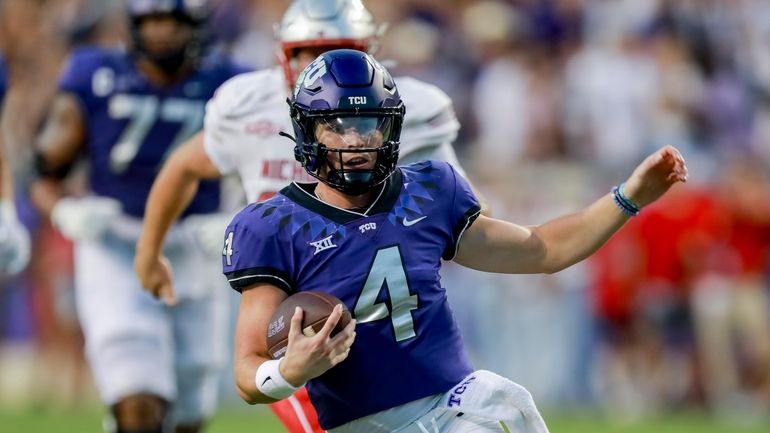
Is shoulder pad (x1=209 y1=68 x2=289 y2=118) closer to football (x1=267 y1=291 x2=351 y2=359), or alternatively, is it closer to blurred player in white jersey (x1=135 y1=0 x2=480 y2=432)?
blurred player in white jersey (x1=135 y1=0 x2=480 y2=432)

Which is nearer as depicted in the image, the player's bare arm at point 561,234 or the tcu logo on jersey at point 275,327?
the tcu logo on jersey at point 275,327

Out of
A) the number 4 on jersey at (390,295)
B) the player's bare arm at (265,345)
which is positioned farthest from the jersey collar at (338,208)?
the player's bare arm at (265,345)

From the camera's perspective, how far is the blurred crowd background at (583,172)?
35.5 feet

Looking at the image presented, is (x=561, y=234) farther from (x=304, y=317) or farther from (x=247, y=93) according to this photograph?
(x=247, y=93)

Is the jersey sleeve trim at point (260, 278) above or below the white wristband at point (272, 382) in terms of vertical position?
above

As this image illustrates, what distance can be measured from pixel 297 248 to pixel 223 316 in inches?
134

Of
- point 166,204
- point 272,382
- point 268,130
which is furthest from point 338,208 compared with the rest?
point 166,204

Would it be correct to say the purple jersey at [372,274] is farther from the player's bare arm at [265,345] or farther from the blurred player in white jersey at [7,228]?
the blurred player in white jersey at [7,228]

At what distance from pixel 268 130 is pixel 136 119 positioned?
6.54ft

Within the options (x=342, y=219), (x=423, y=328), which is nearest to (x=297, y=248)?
(x=342, y=219)

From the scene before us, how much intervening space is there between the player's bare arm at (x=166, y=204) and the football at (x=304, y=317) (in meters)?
1.82

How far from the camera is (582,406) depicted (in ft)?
36.3

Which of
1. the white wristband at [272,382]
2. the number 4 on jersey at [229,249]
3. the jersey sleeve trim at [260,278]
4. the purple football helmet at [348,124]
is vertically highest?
the purple football helmet at [348,124]

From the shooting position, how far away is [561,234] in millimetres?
4609
